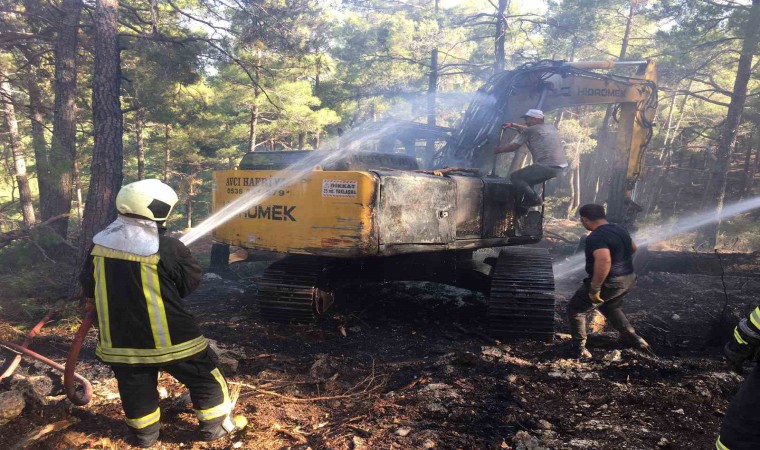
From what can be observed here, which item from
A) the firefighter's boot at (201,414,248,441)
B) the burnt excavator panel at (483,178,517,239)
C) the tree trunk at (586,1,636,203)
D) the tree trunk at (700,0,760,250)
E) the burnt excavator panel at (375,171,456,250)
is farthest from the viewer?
the tree trunk at (586,1,636,203)

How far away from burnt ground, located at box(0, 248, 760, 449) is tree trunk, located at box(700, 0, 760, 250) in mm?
10740

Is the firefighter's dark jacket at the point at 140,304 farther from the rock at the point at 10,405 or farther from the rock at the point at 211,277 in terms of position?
the rock at the point at 211,277

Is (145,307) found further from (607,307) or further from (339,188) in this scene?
(607,307)

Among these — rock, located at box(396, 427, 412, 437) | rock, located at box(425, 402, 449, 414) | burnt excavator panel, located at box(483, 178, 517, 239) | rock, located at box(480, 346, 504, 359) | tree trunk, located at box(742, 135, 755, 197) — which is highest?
tree trunk, located at box(742, 135, 755, 197)

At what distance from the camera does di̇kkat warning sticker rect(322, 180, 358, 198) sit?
167 inches

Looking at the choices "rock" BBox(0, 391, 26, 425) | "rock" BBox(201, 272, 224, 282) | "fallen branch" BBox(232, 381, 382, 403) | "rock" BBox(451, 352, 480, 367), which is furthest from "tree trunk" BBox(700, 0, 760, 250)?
"rock" BBox(0, 391, 26, 425)

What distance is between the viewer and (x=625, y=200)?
7.99 m

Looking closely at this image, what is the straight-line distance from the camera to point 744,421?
89.5 inches

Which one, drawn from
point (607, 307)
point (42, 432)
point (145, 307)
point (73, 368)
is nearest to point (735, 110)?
point (607, 307)

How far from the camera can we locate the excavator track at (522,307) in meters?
4.77

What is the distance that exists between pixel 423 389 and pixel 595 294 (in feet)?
6.33

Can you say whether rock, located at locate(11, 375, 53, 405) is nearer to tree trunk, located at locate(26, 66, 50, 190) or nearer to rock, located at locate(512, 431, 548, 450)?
rock, located at locate(512, 431, 548, 450)

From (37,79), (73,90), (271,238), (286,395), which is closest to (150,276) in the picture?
(286,395)

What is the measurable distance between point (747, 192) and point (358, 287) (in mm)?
19394
